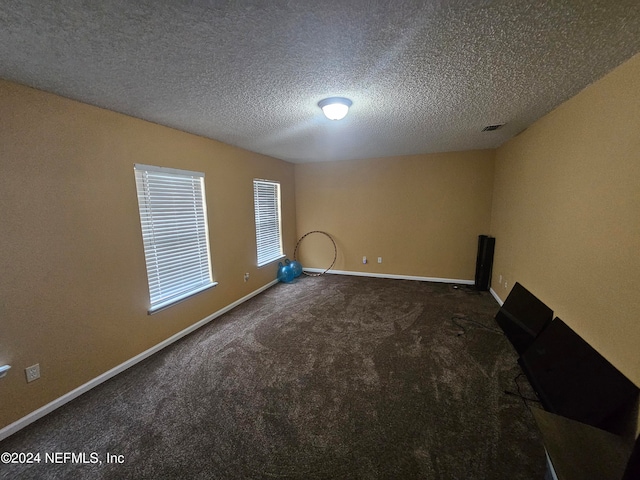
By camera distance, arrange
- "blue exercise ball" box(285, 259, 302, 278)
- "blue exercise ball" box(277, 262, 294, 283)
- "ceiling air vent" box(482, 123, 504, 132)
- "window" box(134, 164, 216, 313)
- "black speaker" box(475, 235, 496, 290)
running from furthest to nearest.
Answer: "blue exercise ball" box(285, 259, 302, 278)
"blue exercise ball" box(277, 262, 294, 283)
"black speaker" box(475, 235, 496, 290)
"ceiling air vent" box(482, 123, 504, 132)
"window" box(134, 164, 216, 313)

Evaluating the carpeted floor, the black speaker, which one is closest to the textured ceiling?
the black speaker

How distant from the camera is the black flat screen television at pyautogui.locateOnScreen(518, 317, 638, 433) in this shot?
1.42 metres

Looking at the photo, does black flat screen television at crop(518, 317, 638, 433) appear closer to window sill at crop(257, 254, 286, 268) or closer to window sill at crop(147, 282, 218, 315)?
window sill at crop(147, 282, 218, 315)

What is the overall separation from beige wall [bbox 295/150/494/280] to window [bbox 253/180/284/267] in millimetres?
759

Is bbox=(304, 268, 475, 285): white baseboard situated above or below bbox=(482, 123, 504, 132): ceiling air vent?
below

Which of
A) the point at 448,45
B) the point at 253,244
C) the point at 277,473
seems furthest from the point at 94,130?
the point at 277,473

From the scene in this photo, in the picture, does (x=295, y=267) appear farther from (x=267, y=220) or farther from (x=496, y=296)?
(x=496, y=296)

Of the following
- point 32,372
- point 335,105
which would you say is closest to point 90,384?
point 32,372

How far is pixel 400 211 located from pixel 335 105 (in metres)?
3.15

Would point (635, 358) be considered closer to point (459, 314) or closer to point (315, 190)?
point (459, 314)

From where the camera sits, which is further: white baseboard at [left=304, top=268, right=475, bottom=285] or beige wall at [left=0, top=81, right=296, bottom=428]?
white baseboard at [left=304, top=268, right=475, bottom=285]

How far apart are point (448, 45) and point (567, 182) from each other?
169 cm

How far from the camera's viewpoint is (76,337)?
199cm

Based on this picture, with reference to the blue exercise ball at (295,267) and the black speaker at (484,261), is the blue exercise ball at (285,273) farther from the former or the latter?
the black speaker at (484,261)
